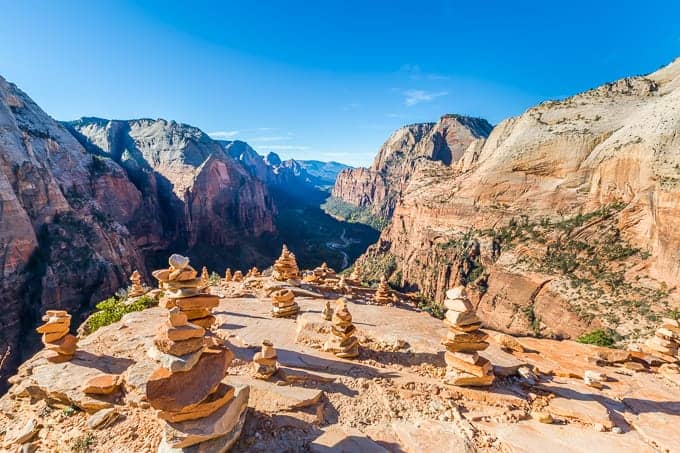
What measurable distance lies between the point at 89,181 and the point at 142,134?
225 feet

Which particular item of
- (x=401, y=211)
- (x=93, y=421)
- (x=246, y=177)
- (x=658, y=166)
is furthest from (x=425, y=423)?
(x=246, y=177)

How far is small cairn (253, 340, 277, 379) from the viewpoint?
960 cm

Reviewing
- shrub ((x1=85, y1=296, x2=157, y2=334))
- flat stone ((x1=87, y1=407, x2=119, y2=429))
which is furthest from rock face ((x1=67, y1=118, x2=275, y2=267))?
flat stone ((x1=87, y1=407, x2=119, y2=429))

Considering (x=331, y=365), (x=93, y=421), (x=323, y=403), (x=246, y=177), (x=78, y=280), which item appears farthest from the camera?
(x=246, y=177)

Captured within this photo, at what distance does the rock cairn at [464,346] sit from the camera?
9.26 metres

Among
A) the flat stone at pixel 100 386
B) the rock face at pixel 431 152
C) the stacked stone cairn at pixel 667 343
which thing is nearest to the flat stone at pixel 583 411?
the stacked stone cairn at pixel 667 343

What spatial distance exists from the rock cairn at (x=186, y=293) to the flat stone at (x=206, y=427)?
7.78 ft

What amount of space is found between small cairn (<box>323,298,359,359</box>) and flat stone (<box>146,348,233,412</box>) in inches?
211

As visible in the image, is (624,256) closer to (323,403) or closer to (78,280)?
(323,403)

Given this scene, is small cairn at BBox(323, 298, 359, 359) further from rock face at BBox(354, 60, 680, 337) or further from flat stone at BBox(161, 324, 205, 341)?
rock face at BBox(354, 60, 680, 337)

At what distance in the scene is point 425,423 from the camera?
7449 mm

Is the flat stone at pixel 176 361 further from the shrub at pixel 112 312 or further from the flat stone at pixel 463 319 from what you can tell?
the shrub at pixel 112 312

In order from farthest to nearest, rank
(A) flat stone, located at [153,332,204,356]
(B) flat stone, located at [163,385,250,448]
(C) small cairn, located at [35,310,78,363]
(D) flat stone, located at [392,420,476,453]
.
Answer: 1. (C) small cairn, located at [35,310,78,363]
2. (D) flat stone, located at [392,420,476,453]
3. (A) flat stone, located at [153,332,204,356]
4. (B) flat stone, located at [163,385,250,448]

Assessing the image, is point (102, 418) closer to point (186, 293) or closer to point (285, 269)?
point (186, 293)
